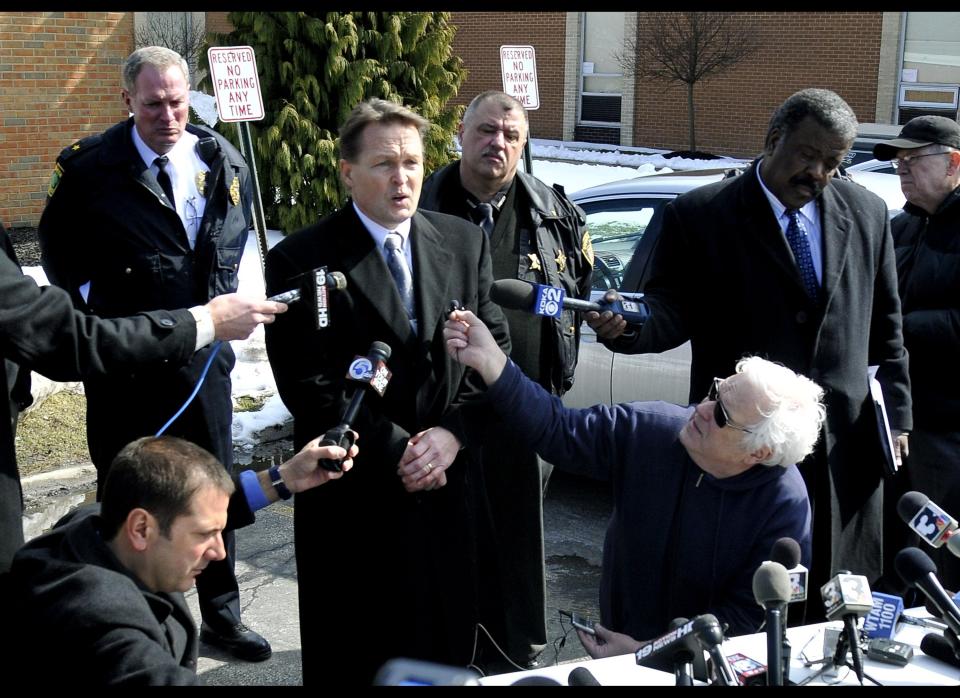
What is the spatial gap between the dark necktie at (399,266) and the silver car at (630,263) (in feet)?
7.50

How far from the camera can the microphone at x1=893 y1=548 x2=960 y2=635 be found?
2.37 meters

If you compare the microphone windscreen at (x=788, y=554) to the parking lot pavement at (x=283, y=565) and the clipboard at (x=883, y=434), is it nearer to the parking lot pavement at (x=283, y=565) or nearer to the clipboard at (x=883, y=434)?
the clipboard at (x=883, y=434)

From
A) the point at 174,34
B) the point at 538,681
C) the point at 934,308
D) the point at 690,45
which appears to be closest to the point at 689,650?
the point at 538,681

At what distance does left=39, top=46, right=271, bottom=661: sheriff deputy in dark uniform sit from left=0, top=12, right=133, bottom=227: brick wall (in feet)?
29.8

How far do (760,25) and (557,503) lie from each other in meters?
17.0

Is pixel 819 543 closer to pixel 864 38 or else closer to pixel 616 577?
pixel 616 577

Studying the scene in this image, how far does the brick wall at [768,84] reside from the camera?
20.0 metres

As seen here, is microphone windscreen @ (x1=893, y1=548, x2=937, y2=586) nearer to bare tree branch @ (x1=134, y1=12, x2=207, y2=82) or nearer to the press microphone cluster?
the press microphone cluster

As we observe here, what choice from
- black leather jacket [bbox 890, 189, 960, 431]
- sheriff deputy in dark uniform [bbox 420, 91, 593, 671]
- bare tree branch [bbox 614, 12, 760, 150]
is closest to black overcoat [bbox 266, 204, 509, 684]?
sheriff deputy in dark uniform [bbox 420, 91, 593, 671]

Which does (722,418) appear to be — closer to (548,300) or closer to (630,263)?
(548,300)

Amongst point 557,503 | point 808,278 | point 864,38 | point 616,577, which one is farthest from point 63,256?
point 864,38

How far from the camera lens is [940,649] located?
2.65 m

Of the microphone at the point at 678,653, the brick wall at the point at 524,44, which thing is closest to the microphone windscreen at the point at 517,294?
the microphone at the point at 678,653

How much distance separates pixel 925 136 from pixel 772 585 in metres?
2.90
